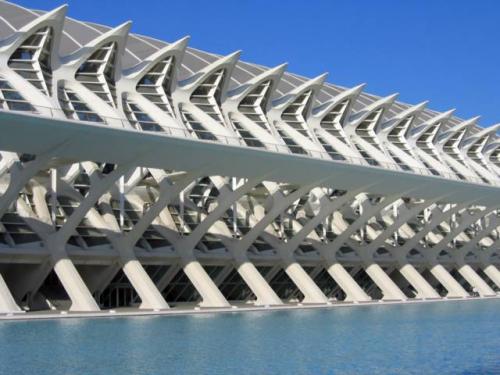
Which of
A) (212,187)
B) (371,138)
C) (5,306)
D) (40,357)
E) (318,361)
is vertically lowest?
(318,361)

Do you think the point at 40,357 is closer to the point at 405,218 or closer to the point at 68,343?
the point at 68,343

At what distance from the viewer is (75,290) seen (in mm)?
29609

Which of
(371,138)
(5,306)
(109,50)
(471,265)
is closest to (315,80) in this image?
(371,138)

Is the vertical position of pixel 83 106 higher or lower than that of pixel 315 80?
lower

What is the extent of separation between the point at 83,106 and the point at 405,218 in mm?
17136

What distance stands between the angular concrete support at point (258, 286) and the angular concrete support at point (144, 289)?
5.41m

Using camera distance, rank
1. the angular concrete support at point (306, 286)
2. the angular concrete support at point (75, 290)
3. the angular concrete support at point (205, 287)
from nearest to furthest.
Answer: the angular concrete support at point (75, 290) < the angular concrete support at point (205, 287) < the angular concrete support at point (306, 286)

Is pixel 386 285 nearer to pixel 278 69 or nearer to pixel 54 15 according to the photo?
pixel 278 69

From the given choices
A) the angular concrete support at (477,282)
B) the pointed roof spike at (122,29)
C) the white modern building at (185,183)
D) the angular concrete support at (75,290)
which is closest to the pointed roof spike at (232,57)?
the white modern building at (185,183)

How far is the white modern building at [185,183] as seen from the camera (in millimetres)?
30766

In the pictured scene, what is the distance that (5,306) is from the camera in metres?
27.0

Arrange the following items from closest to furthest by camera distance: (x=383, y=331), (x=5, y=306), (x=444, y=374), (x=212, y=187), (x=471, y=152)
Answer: (x=444, y=374) → (x=383, y=331) → (x=5, y=306) → (x=212, y=187) → (x=471, y=152)

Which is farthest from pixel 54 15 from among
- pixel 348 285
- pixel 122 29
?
pixel 348 285

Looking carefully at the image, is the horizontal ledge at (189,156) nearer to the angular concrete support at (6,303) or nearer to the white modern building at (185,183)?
the white modern building at (185,183)
